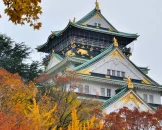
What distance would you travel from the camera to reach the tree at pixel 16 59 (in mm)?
36219

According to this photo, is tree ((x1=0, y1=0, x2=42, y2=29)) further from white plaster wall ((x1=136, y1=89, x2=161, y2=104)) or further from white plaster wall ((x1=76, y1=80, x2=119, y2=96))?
white plaster wall ((x1=136, y1=89, x2=161, y2=104))

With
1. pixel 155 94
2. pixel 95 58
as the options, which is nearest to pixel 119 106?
pixel 95 58

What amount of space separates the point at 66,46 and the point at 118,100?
11.1 meters

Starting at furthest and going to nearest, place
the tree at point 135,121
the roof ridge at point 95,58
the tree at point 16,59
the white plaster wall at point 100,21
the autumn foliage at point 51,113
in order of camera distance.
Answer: the white plaster wall at point 100,21, the roof ridge at point 95,58, the tree at point 16,59, the tree at point 135,121, the autumn foliage at point 51,113

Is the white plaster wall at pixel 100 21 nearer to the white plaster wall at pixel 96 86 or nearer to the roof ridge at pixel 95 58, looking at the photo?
the roof ridge at pixel 95 58

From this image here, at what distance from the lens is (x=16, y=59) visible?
3650cm

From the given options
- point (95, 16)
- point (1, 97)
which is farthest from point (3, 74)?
point (95, 16)

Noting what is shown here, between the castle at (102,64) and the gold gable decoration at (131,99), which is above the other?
the castle at (102,64)

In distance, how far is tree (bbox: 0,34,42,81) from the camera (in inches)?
1426

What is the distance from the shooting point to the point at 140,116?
27453mm

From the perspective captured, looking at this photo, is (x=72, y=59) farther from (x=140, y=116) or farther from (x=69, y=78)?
(x=140, y=116)

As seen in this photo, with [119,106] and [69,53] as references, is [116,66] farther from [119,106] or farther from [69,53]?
[119,106]

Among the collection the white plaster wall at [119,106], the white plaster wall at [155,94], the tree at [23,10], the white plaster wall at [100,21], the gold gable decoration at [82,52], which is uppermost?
the white plaster wall at [100,21]

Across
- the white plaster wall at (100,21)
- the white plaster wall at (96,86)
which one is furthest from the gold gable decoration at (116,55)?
the white plaster wall at (100,21)
